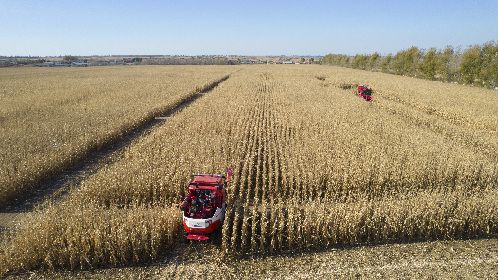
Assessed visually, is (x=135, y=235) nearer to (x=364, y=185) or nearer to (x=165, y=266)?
(x=165, y=266)

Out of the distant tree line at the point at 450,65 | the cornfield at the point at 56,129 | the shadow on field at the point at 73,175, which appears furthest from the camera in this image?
the distant tree line at the point at 450,65

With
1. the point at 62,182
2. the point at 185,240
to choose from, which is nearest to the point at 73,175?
the point at 62,182

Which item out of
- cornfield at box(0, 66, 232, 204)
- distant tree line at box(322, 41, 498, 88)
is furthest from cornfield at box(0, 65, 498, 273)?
distant tree line at box(322, 41, 498, 88)

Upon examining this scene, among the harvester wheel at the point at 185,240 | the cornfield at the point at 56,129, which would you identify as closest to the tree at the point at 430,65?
the cornfield at the point at 56,129

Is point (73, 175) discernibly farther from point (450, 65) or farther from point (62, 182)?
point (450, 65)

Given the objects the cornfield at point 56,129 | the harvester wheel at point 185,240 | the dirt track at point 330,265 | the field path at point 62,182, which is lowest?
the dirt track at point 330,265

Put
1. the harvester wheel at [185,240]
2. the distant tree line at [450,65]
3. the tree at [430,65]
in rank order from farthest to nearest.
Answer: the tree at [430,65] → the distant tree line at [450,65] → the harvester wheel at [185,240]

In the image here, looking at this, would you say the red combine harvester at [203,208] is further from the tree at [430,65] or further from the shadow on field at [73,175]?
the tree at [430,65]

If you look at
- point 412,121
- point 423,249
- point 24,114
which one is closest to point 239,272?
point 423,249
